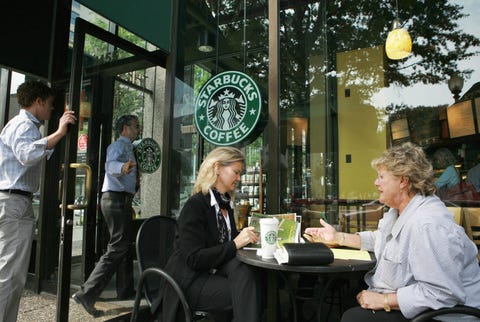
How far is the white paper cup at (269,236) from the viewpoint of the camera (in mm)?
1676

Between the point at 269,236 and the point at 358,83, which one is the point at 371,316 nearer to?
the point at 269,236

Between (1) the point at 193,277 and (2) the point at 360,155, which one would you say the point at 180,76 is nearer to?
(1) the point at 193,277

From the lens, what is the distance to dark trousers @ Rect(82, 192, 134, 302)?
3.13m

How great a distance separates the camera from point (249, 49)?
324 centimetres

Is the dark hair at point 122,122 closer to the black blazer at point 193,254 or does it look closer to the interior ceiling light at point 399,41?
the black blazer at point 193,254

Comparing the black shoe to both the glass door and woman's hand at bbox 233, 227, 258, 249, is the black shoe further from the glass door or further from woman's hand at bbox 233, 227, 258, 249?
woman's hand at bbox 233, 227, 258, 249

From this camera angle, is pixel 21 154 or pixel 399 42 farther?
pixel 399 42

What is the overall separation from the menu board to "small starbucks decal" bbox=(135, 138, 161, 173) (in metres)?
6.04

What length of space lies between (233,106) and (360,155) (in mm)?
4850

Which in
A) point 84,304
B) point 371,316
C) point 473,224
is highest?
point 473,224

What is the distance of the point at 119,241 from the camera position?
3.21 m

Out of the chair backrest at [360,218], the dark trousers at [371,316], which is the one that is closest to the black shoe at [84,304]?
the dark trousers at [371,316]

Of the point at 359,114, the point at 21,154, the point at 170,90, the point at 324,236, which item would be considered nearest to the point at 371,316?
the point at 324,236

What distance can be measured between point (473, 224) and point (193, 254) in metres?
3.19
